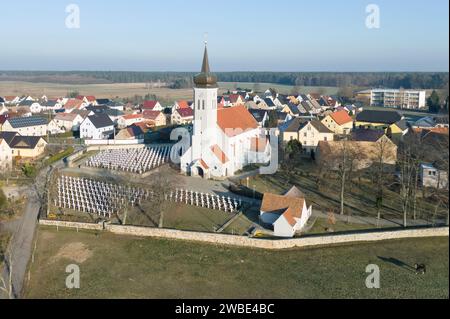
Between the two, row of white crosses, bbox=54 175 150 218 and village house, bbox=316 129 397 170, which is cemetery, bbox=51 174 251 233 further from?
village house, bbox=316 129 397 170

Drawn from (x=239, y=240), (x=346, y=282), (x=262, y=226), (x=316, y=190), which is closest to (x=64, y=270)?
(x=239, y=240)

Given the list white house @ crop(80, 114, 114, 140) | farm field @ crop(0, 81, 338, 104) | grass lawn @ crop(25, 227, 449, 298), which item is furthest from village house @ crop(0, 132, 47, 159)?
farm field @ crop(0, 81, 338, 104)

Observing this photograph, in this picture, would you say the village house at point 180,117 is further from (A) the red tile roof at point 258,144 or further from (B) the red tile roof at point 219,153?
(B) the red tile roof at point 219,153

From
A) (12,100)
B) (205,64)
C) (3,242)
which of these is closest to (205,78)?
(205,64)

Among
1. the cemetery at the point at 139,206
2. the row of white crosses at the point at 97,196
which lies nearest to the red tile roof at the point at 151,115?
the row of white crosses at the point at 97,196

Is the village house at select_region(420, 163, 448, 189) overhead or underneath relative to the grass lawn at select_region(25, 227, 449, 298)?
overhead
